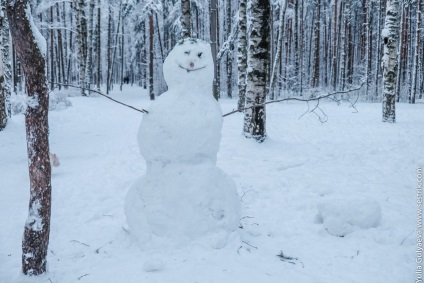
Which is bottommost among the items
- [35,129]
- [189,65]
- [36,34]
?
[35,129]

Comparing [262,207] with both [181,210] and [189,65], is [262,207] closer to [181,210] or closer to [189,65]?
[181,210]

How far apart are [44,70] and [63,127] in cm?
930

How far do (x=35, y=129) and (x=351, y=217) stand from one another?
334 centimetres

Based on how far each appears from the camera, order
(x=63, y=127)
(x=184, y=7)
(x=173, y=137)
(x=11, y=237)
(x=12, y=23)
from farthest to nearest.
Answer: (x=63, y=127) < (x=184, y=7) < (x=11, y=237) < (x=173, y=137) < (x=12, y=23)

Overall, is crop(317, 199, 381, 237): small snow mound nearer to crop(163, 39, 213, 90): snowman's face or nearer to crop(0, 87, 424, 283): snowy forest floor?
crop(0, 87, 424, 283): snowy forest floor

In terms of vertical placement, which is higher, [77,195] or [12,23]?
[12,23]

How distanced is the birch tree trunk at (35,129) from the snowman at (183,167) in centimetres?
86

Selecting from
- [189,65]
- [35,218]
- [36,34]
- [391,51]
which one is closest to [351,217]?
[189,65]

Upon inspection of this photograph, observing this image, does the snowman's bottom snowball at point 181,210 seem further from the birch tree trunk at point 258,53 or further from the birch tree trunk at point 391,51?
the birch tree trunk at point 391,51

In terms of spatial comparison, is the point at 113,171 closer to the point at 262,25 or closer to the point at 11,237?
the point at 11,237

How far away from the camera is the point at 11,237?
4102mm

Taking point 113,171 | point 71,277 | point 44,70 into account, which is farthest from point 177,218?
point 113,171

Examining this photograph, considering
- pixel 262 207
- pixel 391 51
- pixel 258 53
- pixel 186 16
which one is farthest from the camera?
pixel 186 16

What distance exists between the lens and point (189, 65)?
3.46m
